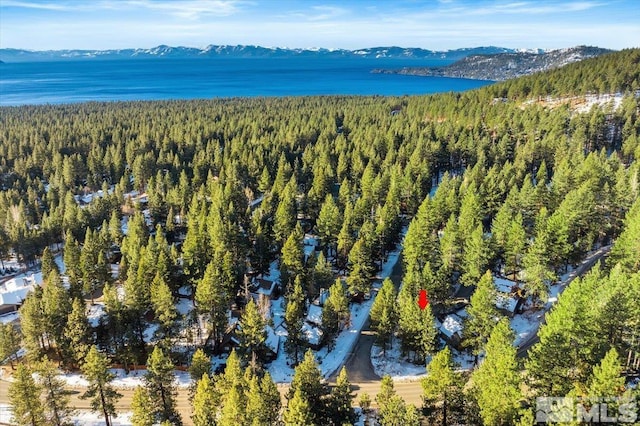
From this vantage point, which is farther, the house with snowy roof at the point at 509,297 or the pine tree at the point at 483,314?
the house with snowy roof at the point at 509,297

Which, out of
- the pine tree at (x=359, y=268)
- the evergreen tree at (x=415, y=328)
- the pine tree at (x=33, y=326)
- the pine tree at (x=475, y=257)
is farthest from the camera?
the pine tree at (x=359, y=268)

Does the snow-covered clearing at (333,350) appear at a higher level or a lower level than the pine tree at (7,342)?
lower

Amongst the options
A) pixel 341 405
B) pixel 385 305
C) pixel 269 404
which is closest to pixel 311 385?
pixel 341 405

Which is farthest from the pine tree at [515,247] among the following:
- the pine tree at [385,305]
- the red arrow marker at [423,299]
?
the pine tree at [385,305]

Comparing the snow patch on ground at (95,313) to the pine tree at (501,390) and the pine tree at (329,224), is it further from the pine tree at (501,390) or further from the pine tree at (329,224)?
the pine tree at (501,390)

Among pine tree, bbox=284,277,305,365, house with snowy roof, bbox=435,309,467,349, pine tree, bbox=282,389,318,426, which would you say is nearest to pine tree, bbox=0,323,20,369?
pine tree, bbox=284,277,305,365

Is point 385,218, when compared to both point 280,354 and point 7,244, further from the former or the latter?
point 7,244
